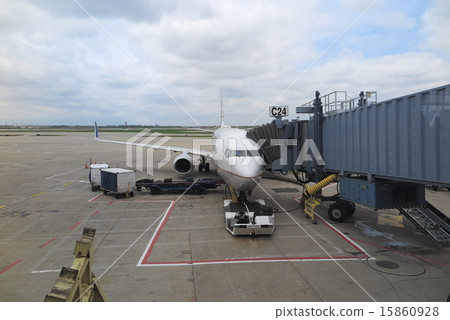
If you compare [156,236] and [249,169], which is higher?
[249,169]

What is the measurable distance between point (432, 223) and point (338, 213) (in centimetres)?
428

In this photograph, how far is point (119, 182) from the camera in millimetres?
21688

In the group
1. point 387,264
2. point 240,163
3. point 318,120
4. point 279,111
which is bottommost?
point 387,264

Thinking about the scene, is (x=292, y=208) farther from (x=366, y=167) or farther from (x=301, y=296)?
(x=301, y=296)

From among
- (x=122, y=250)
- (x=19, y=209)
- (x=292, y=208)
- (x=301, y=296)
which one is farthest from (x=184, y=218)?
(x=19, y=209)

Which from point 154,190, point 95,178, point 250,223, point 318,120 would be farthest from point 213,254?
point 95,178

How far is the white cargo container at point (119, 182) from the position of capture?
2173cm

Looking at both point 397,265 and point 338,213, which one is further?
point 338,213

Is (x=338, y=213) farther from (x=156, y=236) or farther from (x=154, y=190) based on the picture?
(x=154, y=190)

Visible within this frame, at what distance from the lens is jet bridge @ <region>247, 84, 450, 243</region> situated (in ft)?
30.9

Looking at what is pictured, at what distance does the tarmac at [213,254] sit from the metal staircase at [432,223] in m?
0.46

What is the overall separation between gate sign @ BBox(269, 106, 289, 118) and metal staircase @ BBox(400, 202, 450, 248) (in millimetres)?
8561

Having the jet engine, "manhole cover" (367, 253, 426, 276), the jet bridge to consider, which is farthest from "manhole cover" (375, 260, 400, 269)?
the jet engine
